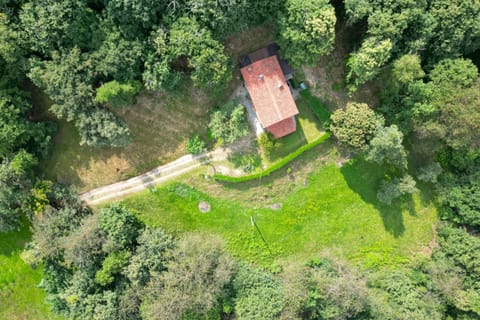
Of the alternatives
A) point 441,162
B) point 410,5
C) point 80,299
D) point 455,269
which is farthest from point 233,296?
point 410,5

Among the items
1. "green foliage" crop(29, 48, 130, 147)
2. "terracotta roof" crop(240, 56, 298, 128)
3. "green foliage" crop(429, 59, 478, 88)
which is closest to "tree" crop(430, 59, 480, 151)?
"green foliage" crop(429, 59, 478, 88)

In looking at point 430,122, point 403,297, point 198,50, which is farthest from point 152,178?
point 403,297

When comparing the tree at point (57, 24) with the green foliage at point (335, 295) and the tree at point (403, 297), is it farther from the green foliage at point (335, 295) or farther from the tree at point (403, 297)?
the tree at point (403, 297)

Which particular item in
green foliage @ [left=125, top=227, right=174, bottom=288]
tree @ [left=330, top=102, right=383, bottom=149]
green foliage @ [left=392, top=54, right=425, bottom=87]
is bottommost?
green foliage @ [left=125, top=227, right=174, bottom=288]

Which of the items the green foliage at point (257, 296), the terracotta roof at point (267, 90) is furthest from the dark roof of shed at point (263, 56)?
the green foliage at point (257, 296)

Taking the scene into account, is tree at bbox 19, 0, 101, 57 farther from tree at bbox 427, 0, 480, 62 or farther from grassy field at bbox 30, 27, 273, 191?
tree at bbox 427, 0, 480, 62
